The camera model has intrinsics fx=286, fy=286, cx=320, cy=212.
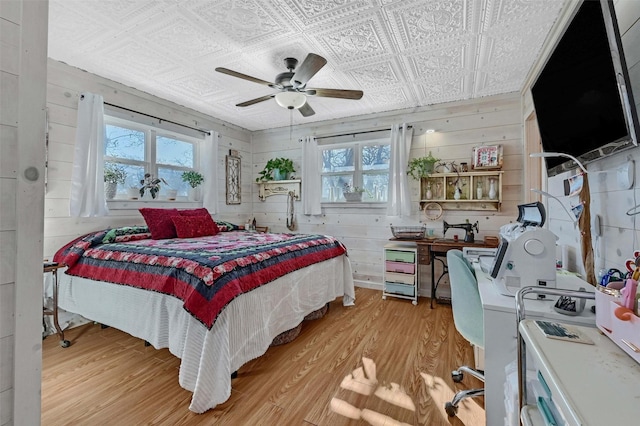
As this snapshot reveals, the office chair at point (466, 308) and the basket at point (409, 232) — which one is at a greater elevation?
the basket at point (409, 232)

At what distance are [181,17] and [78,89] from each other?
1.55 metres

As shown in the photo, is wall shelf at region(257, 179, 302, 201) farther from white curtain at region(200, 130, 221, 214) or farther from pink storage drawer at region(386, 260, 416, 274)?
pink storage drawer at region(386, 260, 416, 274)

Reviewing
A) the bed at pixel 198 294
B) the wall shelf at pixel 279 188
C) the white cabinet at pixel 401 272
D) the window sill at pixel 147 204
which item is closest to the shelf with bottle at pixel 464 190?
the white cabinet at pixel 401 272

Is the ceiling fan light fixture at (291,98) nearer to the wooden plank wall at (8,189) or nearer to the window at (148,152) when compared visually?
the wooden plank wall at (8,189)

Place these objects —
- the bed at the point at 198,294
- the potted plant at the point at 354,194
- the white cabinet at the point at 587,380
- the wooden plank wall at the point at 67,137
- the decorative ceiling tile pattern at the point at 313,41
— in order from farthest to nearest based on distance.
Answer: the potted plant at the point at 354,194 < the wooden plank wall at the point at 67,137 < the decorative ceiling tile pattern at the point at 313,41 < the bed at the point at 198,294 < the white cabinet at the point at 587,380

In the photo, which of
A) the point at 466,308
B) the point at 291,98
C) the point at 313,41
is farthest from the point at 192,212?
the point at 466,308

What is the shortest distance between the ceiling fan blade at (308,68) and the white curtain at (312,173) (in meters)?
1.88

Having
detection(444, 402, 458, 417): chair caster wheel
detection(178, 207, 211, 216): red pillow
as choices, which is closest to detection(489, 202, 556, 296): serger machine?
detection(444, 402, 458, 417): chair caster wheel

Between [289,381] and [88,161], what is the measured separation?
108 inches

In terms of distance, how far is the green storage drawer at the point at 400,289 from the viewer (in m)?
3.35

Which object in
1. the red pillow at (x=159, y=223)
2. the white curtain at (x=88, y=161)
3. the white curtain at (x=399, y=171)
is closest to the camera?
the white curtain at (x=88, y=161)

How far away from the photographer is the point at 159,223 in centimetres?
296

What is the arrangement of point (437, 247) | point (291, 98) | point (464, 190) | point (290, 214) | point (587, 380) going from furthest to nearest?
point (290, 214) < point (464, 190) < point (437, 247) < point (291, 98) < point (587, 380)

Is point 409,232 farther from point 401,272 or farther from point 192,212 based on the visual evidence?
point 192,212
